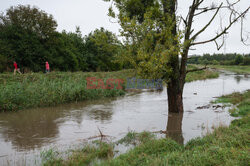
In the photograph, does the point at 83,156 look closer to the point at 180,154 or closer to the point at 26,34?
the point at 180,154

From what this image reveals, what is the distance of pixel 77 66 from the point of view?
3831 cm

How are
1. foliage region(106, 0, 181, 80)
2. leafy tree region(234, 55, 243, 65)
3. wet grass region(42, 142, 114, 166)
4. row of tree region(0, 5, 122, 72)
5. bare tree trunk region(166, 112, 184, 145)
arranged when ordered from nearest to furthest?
1. wet grass region(42, 142, 114, 166)
2. bare tree trunk region(166, 112, 184, 145)
3. foliage region(106, 0, 181, 80)
4. row of tree region(0, 5, 122, 72)
5. leafy tree region(234, 55, 243, 65)

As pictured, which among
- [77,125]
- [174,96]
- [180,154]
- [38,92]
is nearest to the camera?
[180,154]

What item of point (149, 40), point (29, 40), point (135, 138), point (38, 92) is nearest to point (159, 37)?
point (149, 40)

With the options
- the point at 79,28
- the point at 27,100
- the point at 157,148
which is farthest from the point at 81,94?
the point at 79,28

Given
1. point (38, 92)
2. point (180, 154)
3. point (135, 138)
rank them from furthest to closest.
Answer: point (38, 92), point (135, 138), point (180, 154)

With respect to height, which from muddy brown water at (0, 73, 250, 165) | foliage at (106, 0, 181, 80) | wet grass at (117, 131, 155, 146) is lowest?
muddy brown water at (0, 73, 250, 165)

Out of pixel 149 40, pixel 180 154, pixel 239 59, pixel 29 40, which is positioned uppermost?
pixel 239 59

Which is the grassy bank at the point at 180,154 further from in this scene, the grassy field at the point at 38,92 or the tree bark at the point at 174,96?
the grassy field at the point at 38,92

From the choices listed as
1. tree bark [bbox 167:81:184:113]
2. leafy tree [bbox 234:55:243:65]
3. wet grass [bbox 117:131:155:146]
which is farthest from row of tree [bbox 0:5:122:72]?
leafy tree [bbox 234:55:243:65]

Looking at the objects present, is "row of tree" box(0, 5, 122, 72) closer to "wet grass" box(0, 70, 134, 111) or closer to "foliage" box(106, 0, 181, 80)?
"wet grass" box(0, 70, 134, 111)

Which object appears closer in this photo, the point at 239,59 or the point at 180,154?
the point at 180,154

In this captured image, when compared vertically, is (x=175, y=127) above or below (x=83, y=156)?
below

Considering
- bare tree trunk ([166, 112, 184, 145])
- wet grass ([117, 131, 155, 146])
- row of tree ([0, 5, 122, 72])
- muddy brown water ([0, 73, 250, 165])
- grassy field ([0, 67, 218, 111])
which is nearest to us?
wet grass ([117, 131, 155, 146])
